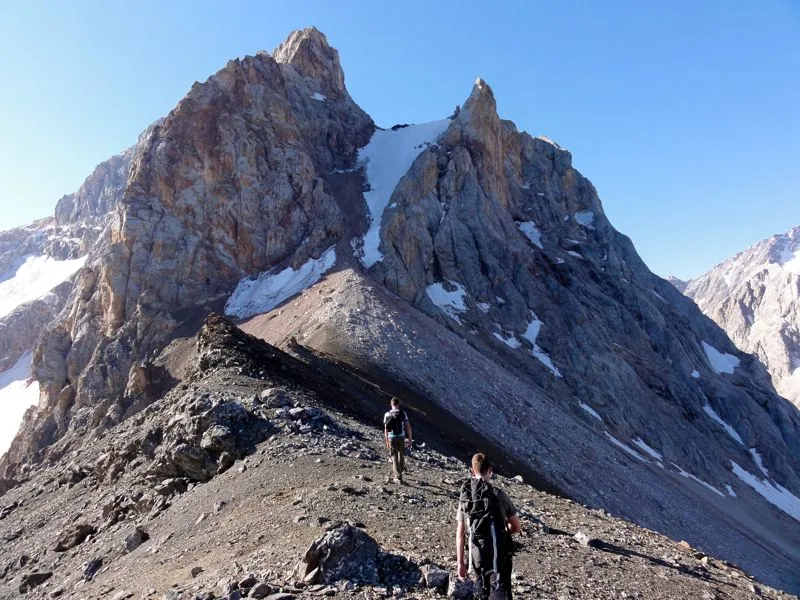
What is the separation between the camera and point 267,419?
49.0 ft

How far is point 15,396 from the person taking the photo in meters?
100

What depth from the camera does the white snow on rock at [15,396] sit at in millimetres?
88188

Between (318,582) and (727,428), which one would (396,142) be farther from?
(318,582)

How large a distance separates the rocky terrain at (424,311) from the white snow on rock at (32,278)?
291ft

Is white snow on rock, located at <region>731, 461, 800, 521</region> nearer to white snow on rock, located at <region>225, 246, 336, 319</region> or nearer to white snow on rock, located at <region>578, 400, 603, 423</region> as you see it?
white snow on rock, located at <region>578, 400, 603, 423</region>

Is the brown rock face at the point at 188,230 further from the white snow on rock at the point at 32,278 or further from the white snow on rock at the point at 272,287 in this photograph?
the white snow on rock at the point at 32,278

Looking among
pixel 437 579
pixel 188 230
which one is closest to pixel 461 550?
pixel 437 579

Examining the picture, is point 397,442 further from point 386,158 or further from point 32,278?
point 32,278

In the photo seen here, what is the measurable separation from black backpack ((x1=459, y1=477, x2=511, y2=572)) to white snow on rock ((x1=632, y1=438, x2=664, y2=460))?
49908mm

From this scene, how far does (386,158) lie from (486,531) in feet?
229

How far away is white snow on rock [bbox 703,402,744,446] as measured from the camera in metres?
67.3

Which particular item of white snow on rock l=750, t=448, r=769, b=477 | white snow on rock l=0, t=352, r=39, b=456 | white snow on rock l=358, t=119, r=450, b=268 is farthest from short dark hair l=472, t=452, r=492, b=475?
white snow on rock l=0, t=352, r=39, b=456

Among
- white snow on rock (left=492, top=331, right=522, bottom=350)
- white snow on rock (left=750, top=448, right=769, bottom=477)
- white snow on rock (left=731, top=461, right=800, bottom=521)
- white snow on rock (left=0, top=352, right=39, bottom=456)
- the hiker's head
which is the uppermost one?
white snow on rock (left=492, top=331, right=522, bottom=350)

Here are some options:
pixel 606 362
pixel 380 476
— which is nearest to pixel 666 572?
pixel 380 476
